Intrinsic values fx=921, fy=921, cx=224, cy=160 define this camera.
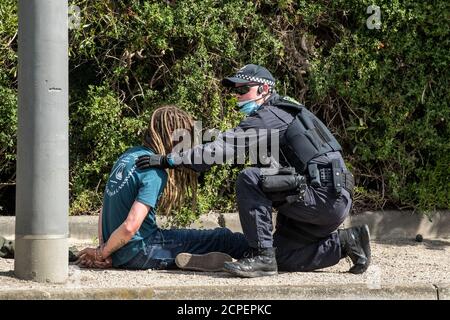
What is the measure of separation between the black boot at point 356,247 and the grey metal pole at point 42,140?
6.11 feet

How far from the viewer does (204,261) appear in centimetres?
614

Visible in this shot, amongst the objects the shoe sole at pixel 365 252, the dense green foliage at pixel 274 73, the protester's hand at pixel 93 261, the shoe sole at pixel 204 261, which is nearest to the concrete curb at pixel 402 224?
the dense green foliage at pixel 274 73

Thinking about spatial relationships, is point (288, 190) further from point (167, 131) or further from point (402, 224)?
point (402, 224)

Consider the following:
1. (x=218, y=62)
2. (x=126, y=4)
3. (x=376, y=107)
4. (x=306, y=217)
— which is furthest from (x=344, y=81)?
(x=306, y=217)

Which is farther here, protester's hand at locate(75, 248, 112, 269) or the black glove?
protester's hand at locate(75, 248, 112, 269)

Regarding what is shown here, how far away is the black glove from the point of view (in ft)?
19.4

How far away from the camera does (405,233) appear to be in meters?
8.36

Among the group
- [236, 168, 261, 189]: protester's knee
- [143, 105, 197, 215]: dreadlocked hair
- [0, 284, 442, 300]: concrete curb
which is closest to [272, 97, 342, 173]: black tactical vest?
[236, 168, 261, 189]: protester's knee

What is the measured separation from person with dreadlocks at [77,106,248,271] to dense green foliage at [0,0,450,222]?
1.52 m

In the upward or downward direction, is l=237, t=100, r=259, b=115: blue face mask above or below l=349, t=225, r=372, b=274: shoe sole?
above

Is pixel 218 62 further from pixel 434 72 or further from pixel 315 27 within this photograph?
pixel 434 72

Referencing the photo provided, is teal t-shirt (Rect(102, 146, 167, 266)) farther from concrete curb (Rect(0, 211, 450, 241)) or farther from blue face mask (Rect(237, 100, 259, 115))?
concrete curb (Rect(0, 211, 450, 241))

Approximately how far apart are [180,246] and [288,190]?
0.89m

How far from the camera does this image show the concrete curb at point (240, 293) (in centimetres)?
526
